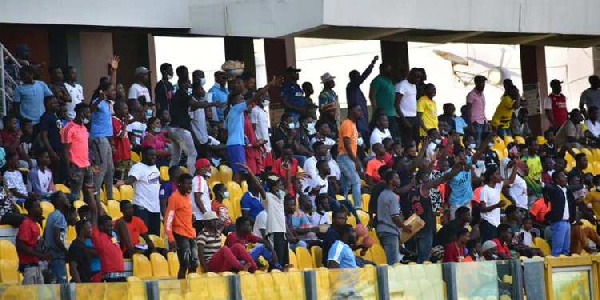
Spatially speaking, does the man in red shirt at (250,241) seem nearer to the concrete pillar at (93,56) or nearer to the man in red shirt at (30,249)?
the man in red shirt at (30,249)

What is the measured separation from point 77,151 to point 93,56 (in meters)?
6.40

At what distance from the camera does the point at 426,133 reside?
22.5 m

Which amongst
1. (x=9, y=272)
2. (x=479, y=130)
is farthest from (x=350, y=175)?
(x=9, y=272)

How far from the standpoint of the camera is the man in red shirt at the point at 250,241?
16469mm

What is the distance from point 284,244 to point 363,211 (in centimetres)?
289

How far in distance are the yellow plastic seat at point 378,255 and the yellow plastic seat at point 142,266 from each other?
3565mm

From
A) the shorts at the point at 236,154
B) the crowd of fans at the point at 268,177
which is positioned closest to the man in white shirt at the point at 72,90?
the crowd of fans at the point at 268,177

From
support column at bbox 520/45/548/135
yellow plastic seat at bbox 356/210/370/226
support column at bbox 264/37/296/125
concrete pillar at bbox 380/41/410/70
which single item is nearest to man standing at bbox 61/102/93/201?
yellow plastic seat at bbox 356/210/370/226

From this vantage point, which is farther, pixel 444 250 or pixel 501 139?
pixel 501 139

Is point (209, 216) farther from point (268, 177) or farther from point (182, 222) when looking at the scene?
point (268, 177)

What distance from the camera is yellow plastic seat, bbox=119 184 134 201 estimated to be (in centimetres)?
1770

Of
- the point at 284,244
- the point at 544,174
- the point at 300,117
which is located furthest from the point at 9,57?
the point at 544,174

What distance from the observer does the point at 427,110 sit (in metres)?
23.0

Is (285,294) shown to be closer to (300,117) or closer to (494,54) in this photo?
(300,117)
